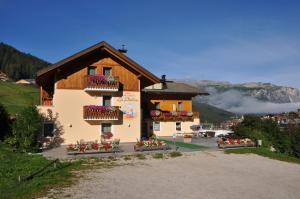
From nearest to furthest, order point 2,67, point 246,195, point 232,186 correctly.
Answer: point 246,195 < point 232,186 < point 2,67

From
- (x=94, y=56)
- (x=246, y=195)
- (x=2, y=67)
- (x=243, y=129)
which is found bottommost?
(x=246, y=195)

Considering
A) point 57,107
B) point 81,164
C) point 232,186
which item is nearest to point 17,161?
point 81,164

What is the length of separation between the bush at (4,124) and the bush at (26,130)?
336 centimetres

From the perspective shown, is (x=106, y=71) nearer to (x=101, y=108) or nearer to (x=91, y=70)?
(x=91, y=70)

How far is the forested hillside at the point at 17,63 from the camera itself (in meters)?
130

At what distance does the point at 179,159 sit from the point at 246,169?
14.6 feet

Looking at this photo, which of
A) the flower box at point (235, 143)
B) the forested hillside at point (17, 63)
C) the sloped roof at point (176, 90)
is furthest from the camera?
the forested hillside at point (17, 63)

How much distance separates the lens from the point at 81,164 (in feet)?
65.1

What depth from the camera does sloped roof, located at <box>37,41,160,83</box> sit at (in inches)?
1096

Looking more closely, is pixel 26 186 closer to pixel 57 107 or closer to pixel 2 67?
pixel 57 107

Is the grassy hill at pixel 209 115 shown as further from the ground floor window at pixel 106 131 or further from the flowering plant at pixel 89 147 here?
the flowering plant at pixel 89 147

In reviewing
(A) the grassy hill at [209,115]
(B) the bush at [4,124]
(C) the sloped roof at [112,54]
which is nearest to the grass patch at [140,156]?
(C) the sloped roof at [112,54]

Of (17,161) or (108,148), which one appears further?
(108,148)

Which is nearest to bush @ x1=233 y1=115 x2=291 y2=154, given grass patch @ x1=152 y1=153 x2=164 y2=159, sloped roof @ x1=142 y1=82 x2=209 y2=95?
sloped roof @ x1=142 y1=82 x2=209 y2=95
